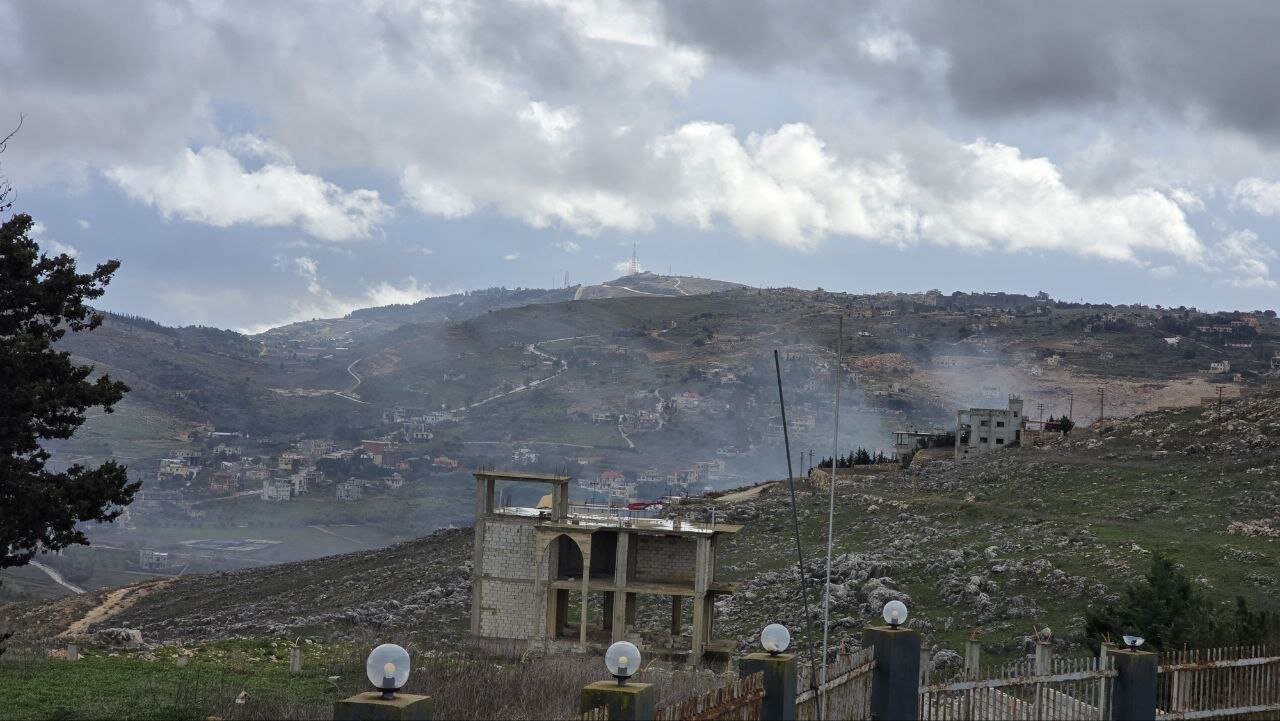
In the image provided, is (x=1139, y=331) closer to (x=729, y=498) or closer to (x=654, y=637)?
(x=729, y=498)

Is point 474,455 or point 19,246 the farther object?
point 474,455

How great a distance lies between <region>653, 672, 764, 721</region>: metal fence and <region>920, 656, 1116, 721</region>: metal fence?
177cm

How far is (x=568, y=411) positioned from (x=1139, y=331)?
74156mm

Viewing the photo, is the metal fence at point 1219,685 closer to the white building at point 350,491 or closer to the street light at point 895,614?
the street light at point 895,614

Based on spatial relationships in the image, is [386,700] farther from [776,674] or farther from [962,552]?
[962,552]

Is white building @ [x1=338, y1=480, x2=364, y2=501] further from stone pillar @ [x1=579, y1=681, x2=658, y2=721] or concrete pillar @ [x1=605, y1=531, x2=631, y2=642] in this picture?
stone pillar @ [x1=579, y1=681, x2=658, y2=721]

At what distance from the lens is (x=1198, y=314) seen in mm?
194625

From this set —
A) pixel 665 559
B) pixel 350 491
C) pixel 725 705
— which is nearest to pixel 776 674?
pixel 725 705

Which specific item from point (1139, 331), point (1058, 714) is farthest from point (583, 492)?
point (1058, 714)

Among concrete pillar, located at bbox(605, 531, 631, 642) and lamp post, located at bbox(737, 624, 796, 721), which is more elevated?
lamp post, located at bbox(737, 624, 796, 721)

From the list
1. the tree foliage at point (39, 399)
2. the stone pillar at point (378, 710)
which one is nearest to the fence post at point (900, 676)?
the stone pillar at point (378, 710)

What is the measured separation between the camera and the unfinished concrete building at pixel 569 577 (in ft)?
116

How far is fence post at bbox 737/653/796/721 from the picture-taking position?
9.37 meters

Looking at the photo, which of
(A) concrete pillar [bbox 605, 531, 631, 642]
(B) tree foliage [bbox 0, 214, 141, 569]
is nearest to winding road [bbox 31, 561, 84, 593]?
(A) concrete pillar [bbox 605, 531, 631, 642]
